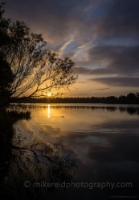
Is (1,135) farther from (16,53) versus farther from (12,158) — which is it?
(16,53)

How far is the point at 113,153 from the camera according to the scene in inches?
656

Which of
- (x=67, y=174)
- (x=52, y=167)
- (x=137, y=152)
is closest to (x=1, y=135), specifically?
(x=52, y=167)

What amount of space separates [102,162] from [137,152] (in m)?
4.19

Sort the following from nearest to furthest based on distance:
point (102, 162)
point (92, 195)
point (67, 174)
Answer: point (92, 195)
point (67, 174)
point (102, 162)

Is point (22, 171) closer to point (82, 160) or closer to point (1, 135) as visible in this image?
point (82, 160)

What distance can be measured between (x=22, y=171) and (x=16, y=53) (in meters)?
12.0

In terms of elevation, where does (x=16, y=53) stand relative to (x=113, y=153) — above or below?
above

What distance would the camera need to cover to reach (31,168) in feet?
41.2

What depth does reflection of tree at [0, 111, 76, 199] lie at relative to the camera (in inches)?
374

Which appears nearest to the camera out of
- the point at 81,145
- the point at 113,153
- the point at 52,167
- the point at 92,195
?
the point at 92,195

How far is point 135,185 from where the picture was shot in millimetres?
10141

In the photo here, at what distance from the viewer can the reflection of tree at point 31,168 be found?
9508mm

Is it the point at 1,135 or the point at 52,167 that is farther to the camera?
the point at 1,135

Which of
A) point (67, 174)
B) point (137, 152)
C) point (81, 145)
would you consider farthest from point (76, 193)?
point (81, 145)
